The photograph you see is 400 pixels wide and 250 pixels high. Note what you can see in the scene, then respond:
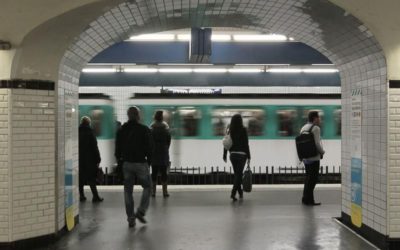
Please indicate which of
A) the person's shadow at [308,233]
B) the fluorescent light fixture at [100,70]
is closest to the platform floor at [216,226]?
the person's shadow at [308,233]

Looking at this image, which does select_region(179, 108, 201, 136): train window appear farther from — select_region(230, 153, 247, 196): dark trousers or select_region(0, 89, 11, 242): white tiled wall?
select_region(0, 89, 11, 242): white tiled wall

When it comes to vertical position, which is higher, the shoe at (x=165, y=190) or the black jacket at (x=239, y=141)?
the black jacket at (x=239, y=141)

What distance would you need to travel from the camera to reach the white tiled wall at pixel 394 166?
5.64 metres

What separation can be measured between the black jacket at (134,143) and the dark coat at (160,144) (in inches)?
92.9

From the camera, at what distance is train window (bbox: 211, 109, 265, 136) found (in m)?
12.8

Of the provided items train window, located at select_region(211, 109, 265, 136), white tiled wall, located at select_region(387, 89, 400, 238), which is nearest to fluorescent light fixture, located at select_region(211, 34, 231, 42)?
train window, located at select_region(211, 109, 265, 136)

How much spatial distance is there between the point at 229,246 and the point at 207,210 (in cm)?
232

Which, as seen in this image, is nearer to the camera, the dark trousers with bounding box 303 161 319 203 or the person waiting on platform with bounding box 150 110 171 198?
the dark trousers with bounding box 303 161 319 203

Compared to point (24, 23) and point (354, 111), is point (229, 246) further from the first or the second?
point (24, 23)

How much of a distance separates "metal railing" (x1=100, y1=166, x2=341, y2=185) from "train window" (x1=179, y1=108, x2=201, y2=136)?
952mm

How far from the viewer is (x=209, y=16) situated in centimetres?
688

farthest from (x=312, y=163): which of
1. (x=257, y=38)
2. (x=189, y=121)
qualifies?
(x=189, y=121)

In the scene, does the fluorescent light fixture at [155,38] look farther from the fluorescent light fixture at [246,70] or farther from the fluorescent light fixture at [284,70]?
the fluorescent light fixture at [284,70]

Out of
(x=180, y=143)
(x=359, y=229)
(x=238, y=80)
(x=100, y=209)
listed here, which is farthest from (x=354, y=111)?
(x=238, y=80)
